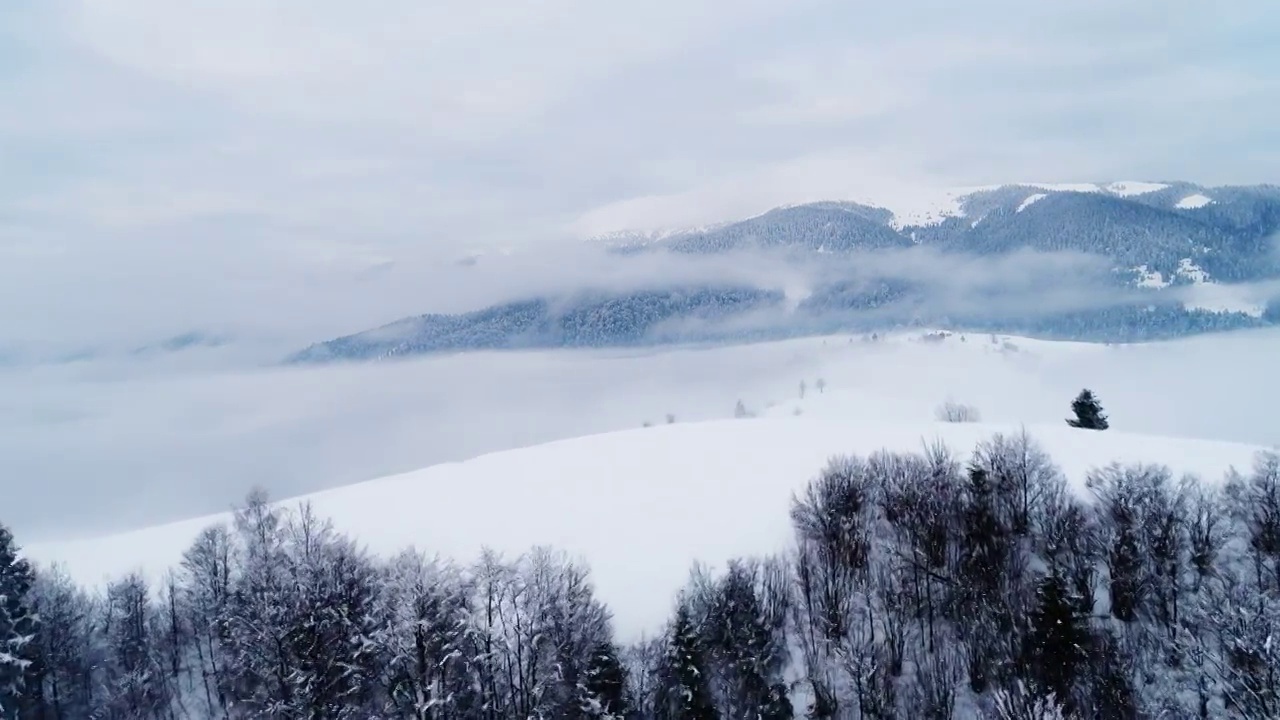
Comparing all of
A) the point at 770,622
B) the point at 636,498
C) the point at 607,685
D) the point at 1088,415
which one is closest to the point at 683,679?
the point at 607,685

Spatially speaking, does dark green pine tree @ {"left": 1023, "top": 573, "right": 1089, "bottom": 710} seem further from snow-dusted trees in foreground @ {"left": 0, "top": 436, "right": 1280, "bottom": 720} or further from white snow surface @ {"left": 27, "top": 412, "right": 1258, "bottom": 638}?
white snow surface @ {"left": 27, "top": 412, "right": 1258, "bottom": 638}

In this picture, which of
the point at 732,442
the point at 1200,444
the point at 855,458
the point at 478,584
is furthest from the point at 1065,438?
the point at 478,584

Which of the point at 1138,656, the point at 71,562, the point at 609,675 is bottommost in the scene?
the point at 1138,656

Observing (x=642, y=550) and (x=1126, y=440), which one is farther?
(x=1126, y=440)

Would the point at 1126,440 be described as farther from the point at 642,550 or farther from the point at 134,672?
the point at 134,672

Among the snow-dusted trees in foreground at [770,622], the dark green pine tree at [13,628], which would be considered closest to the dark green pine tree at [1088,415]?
the snow-dusted trees in foreground at [770,622]

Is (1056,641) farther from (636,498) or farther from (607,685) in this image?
(636,498)

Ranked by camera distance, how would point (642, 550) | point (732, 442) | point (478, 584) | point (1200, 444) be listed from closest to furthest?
point (478, 584) → point (642, 550) → point (1200, 444) → point (732, 442)
